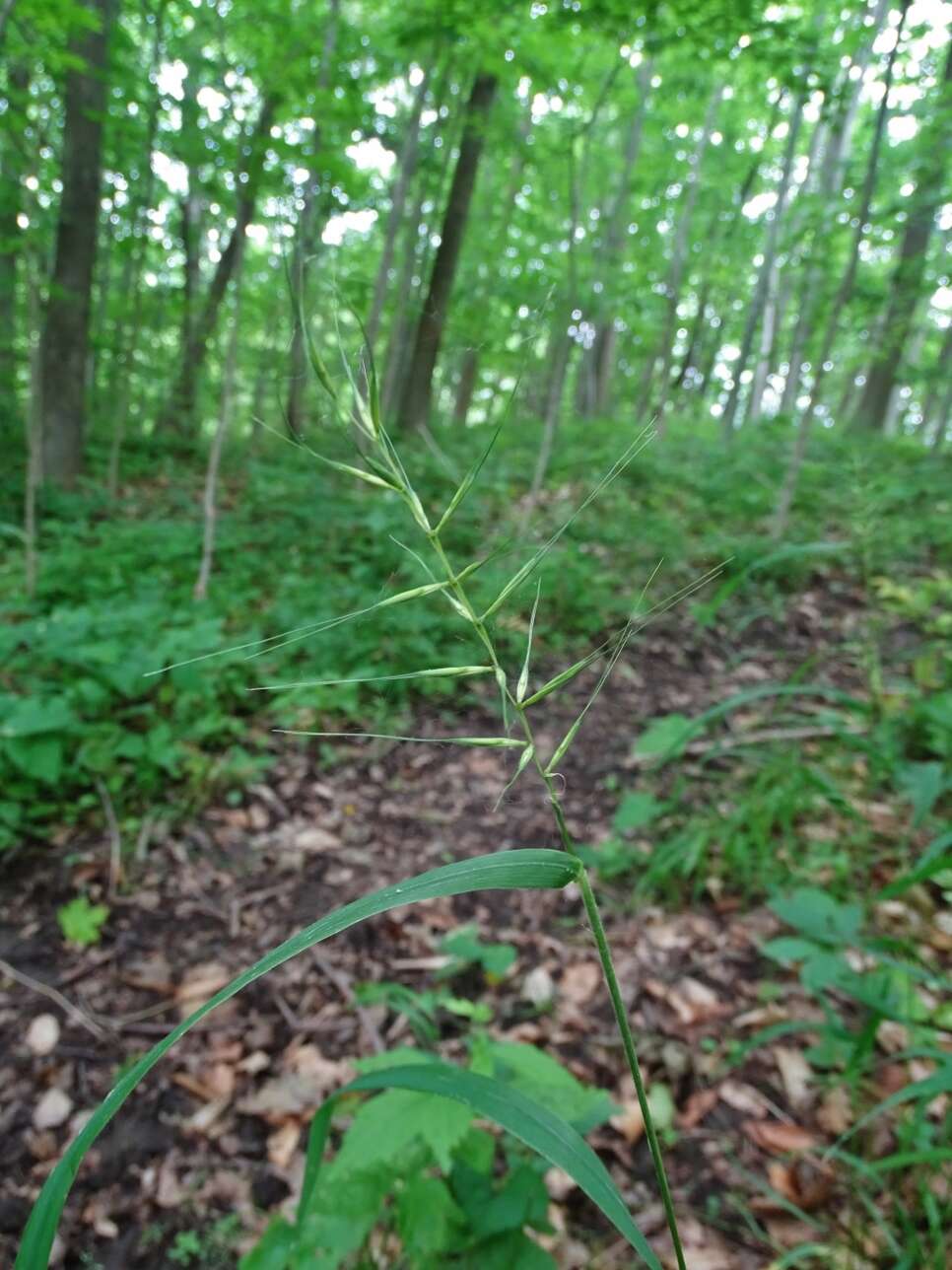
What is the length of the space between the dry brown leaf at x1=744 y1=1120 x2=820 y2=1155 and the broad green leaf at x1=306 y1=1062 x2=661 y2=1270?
1.17 metres

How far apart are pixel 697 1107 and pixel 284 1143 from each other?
100 centimetres

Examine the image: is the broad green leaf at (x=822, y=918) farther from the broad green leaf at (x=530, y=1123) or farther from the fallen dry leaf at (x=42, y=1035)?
the fallen dry leaf at (x=42, y=1035)

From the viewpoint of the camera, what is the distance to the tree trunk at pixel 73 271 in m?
5.47

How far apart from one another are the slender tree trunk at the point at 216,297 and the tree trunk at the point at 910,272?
3.97m

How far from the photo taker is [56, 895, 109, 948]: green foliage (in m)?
2.13

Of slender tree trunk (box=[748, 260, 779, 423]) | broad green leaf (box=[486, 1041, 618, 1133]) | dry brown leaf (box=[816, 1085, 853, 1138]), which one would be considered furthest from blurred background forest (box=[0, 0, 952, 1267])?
slender tree trunk (box=[748, 260, 779, 423])

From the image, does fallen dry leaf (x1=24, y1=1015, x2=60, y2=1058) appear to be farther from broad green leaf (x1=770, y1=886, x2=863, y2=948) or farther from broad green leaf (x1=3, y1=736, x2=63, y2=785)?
broad green leaf (x1=770, y1=886, x2=863, y2=948)

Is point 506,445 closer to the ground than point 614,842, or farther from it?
farther from it

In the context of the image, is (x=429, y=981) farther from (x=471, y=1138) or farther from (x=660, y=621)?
(x=660, y=621)

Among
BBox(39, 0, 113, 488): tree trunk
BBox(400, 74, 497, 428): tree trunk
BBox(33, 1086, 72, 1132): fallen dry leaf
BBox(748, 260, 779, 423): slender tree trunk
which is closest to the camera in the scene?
BBox(33, 1086, 72, 1132): fallen dry leaf

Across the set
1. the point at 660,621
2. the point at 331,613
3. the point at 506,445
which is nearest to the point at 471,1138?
the point at 331,613

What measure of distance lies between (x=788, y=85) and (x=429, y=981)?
17.1 ft

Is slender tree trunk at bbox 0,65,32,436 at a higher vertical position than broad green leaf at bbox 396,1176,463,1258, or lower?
higher

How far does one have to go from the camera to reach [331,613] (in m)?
3.76
